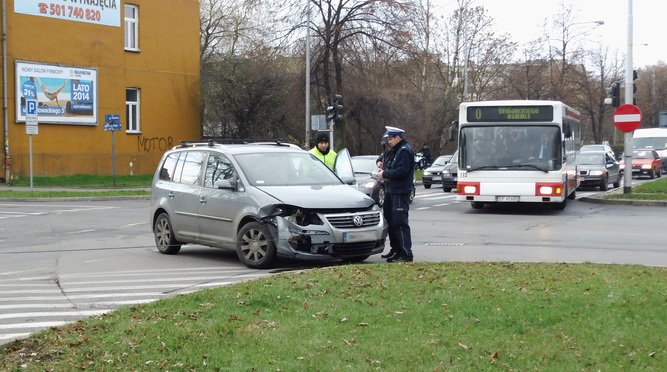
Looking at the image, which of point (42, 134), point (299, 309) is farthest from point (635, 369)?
point (42, 134)

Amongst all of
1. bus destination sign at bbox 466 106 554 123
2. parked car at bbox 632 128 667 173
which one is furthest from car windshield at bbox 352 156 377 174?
parked car at bbox 632 128 667 173

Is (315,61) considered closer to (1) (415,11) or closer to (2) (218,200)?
(1) (415,11)

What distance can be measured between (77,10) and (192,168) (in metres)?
27.4

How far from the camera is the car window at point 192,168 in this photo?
1319 cm

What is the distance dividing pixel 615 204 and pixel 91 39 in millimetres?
24285

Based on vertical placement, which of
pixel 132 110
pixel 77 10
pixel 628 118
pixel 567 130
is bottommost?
pixel 567 130

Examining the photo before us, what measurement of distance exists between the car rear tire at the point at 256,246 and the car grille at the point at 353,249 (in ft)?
2.68

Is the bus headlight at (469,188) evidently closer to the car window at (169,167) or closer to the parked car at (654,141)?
the car window at (169,167)

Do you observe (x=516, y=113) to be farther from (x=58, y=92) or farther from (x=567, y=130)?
(x=58, y=92)

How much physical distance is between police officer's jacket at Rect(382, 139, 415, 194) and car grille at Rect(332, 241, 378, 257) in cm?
77

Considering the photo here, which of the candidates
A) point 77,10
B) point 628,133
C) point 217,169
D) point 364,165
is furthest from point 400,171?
point 77,10

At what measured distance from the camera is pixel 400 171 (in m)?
11.6

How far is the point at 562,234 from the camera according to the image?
650 inches

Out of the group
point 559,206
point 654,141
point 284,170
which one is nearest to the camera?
point 284,170
